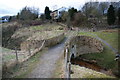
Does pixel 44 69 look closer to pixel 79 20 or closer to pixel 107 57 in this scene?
pixel 107 57

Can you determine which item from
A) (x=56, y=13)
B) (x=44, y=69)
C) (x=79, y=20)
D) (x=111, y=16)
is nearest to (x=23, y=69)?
(x=44, y=69)

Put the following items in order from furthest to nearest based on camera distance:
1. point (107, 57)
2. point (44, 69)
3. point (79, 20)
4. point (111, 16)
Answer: point (79, 20) < point (111, 16) < point (107, 57) < point (44, 69)

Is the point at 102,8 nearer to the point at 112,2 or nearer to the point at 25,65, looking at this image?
the point at 112,2

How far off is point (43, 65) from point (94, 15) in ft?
79.6

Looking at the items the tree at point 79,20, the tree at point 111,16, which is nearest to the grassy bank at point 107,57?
the tree at point 111,16

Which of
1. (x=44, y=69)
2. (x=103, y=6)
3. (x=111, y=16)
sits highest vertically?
(x=103, y=6)

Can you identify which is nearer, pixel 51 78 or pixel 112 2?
pixel 51 78

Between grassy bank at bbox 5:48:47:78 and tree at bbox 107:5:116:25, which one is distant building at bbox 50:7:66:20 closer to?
tree at bbox 107:5:116:25

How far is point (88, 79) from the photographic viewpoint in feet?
19.8

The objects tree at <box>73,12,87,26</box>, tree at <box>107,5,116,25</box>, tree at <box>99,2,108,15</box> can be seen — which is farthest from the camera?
tree at <box>99,2,108,15</box>

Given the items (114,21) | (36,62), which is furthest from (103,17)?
(36,62)

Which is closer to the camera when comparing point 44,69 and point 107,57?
point 44,69

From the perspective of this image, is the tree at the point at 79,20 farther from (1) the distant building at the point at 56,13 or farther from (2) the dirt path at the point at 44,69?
(2) the dirt path at the point at 44,69

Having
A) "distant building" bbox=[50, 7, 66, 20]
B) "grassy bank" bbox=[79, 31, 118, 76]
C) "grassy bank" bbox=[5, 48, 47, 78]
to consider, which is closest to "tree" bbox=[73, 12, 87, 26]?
"distant building" bbox=[50, 7, 66, 20]
